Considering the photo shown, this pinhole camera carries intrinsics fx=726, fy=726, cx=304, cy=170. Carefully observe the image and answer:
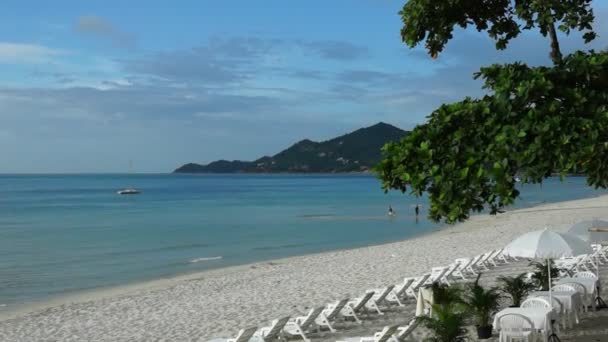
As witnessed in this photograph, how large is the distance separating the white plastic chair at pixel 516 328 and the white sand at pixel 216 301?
480 cm

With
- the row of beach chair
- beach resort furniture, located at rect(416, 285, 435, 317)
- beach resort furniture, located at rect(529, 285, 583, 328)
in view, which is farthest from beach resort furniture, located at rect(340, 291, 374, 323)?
beach resort furniture, located at rect(529, 285, 583, 328)

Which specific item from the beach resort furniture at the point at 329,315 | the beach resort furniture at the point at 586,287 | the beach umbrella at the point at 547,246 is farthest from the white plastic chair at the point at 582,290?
the beach resort furniture at the point at 329,315

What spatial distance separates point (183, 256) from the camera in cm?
3152

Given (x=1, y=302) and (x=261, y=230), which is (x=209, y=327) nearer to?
(x=1, y=302)

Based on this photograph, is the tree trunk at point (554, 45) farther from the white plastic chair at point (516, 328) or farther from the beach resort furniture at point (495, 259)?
the beach resort furniture at point (495, 259)

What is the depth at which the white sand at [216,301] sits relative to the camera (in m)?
12.7

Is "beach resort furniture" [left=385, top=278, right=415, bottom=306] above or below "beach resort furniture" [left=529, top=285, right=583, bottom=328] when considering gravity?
below

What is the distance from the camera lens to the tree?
14.5 ft

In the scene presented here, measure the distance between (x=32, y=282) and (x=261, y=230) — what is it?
69.8ft

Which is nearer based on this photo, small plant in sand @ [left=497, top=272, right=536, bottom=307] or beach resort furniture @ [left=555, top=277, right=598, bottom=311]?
small plant in sand @ [left=497, top=272, right=536, bottom=307]

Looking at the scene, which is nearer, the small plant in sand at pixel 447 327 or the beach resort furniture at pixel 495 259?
the small plant in sand at pixel 447 327

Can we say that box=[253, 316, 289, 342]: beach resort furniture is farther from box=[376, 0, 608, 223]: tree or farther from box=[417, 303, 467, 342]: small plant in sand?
box=[376, 0, 608, 223]: tree

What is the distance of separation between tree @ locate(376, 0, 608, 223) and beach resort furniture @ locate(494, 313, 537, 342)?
4.03 m

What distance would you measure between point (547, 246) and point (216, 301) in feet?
26.6
